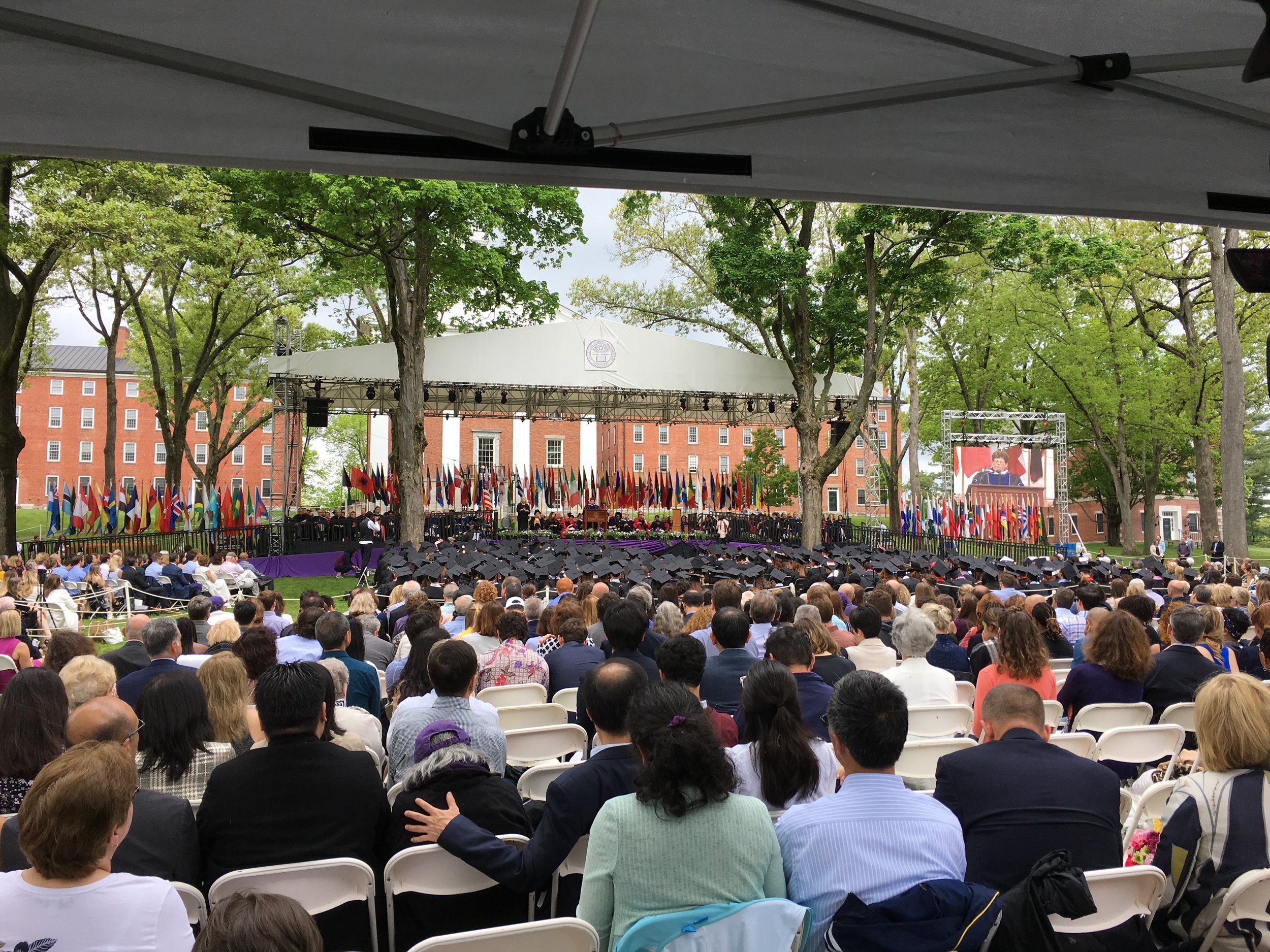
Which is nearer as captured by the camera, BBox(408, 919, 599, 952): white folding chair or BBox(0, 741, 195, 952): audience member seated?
BBox(0, 741, 195, 952): audience member seated

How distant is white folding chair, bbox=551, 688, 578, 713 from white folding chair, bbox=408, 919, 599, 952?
3.20 meters

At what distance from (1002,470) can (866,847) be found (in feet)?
89.9

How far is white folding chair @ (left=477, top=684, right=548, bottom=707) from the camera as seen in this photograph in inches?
213

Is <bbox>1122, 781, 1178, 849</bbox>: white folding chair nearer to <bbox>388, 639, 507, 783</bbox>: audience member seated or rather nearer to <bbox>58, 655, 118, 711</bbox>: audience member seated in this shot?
<bbox>388, 639, 507, 783</bbox>: audience member seated

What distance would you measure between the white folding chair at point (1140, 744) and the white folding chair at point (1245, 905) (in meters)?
1.69

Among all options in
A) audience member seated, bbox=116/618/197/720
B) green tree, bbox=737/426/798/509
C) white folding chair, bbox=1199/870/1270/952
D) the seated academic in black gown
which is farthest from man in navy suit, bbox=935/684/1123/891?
green tree, bbox=737/426/798/509

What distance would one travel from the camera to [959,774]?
2908mm

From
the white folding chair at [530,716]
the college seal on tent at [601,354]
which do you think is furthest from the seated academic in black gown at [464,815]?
the college seal on tent at [601,354]

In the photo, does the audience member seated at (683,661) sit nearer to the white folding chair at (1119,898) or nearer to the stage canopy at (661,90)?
the white folding chair at (1119,898)

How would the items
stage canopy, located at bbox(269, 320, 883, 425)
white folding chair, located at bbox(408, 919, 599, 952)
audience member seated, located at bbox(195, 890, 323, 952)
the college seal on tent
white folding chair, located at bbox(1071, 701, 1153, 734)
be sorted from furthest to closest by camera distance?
1. the college seal on tent
2. stage canopy, located at bbox(269, 320, 883, 425)
3. white folding chair, located at bbox(1071, 701, 1153, 734)
4. white folding chair, located at bbox(408, 919, 599, 952)
5. audience member seated, located at bbox(195, 890, 323, 952)

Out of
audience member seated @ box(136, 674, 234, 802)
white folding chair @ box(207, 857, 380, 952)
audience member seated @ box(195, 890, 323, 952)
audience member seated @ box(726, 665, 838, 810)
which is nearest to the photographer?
audience member seated @ box(195, 890, 323, 952)

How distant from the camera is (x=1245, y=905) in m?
2.63

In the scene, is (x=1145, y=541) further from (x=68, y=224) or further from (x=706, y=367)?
(x=68, y=224)

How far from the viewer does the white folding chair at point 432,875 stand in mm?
2840
